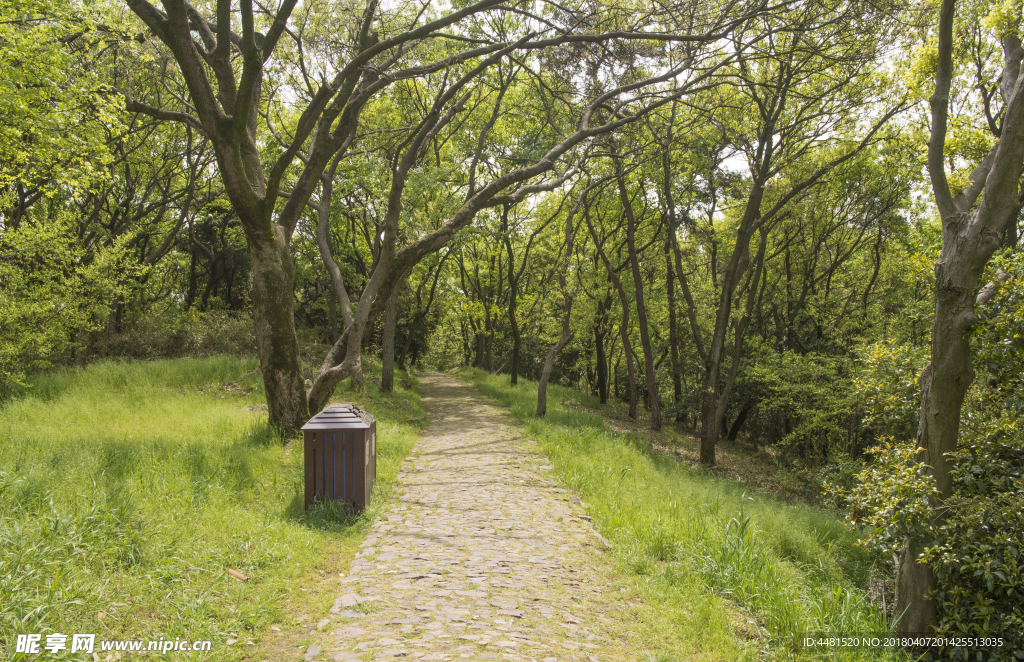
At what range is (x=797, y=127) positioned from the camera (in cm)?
1422

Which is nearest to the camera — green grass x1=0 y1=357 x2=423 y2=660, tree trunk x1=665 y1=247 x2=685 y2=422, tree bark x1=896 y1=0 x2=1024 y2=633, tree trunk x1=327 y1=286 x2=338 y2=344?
green grass x1=0 y1=357 x2=423 y2=660

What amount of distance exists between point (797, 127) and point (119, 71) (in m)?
17.3

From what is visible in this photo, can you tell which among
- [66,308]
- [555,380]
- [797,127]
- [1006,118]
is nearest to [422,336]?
[555,380]

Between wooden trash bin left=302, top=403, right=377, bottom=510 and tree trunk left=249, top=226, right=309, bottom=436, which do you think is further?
tree trunk left=249, top=226, right=309, bottom=436

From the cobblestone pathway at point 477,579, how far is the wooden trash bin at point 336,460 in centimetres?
59

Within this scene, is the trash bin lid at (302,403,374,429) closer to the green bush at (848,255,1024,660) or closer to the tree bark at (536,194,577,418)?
the green bush at (848,255,1024,660)

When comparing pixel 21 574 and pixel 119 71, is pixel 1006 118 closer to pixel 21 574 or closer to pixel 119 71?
pixel 21 574

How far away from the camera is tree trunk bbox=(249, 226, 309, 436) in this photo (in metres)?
8.79

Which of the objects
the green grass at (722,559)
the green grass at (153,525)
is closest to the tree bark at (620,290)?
the green grass at (722,559)

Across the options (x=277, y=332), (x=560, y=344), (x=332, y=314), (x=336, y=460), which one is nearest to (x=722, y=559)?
(x=336, y=460)

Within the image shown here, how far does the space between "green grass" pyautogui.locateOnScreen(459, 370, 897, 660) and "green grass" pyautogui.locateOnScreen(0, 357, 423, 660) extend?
10.3 ft

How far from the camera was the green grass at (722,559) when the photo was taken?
4.05 meters

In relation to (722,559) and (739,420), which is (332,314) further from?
(722,559)

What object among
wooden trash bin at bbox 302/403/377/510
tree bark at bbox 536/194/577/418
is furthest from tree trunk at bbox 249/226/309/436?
tree bark at bbox 536/194/577/418
